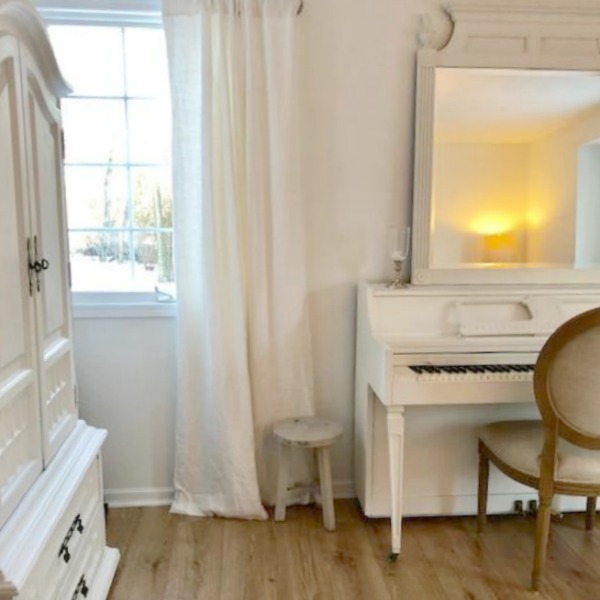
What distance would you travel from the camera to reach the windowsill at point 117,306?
254 centimetres

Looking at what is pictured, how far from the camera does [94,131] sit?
2.57 m

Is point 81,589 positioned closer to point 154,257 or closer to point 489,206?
point 154,257

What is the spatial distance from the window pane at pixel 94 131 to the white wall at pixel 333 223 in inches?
29.5

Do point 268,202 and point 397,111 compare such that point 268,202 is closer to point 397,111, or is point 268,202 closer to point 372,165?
point 372,165

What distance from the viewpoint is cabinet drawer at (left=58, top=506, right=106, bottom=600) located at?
164 cm

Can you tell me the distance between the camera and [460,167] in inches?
98.0

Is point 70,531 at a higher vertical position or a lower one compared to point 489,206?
lower

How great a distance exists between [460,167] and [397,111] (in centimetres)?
37

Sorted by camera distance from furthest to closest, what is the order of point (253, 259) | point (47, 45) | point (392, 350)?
point (253, 259) < point (392, 350) < point (47, 45)

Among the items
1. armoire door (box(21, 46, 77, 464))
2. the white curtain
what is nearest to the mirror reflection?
the white curtain

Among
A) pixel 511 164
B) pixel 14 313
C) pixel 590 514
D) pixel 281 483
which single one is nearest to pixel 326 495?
pixel 281 483

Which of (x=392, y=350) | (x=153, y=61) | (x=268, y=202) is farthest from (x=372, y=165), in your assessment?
(x=153, y=61)

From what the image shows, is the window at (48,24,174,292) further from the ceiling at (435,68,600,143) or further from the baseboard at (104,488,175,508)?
the ceiling at (435,68,600,143)

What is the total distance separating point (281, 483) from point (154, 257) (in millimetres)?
1166
